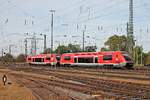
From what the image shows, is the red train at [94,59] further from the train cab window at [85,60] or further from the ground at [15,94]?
the ground at [15,94]

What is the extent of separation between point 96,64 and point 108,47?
90.9 m

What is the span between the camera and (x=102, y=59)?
62062 mm

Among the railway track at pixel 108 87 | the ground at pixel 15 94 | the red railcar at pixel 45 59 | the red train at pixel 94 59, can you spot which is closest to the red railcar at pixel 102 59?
the red train at pixel 94 59

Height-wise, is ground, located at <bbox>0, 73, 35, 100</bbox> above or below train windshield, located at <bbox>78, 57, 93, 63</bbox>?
below

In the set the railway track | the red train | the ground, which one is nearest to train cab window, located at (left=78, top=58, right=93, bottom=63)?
the red train

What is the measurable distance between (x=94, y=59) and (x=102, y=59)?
2.66m

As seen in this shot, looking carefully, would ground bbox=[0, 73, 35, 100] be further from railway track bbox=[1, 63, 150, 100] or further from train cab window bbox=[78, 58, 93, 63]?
train cab window bbox=[78, 58, 93, 63]

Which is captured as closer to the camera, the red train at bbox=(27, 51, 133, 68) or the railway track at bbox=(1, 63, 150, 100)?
the railway track at bbox=(1, 63, 150, 100)

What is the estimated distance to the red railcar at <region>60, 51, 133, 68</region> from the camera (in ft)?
191

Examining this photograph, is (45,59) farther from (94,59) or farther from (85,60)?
(94,59)

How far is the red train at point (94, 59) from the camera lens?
5847cm

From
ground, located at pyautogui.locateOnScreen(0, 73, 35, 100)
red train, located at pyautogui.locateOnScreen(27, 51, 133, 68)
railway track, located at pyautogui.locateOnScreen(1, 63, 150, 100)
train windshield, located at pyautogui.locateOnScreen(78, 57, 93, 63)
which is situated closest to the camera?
railway track, located at pyautogui.locateOnScreen(1, 63, 150, 100)

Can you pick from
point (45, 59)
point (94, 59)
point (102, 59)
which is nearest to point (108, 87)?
point (102, 59)

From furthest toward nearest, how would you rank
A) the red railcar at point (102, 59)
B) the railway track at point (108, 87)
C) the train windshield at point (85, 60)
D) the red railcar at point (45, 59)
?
the red railcar at point (45, 59)
the train windshield at point (85, 60)
the red railcar at point (102, 59)
the railway track at point (108, 87)
